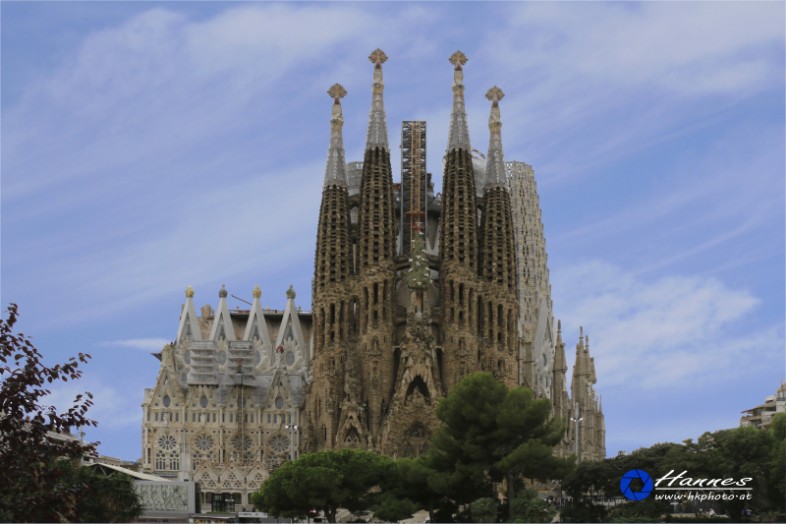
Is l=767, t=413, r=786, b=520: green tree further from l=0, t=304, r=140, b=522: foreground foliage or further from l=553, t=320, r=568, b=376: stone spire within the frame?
l=553, t=320, r=568, b=376: stone spire

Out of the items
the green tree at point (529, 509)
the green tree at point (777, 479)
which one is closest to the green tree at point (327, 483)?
the green tree at point (529, 509)

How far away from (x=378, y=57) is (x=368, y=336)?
23.0 meters

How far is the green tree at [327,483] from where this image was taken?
63906 mm

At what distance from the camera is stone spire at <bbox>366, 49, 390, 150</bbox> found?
96750 millimetres

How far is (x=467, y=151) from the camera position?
3812 inches

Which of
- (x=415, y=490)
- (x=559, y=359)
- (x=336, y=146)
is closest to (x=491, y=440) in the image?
(x=415, y=490)

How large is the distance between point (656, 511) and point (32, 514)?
4257cm

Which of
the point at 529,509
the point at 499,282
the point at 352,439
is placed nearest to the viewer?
the point at 529,509

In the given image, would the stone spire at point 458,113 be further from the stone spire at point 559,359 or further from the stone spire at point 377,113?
the stone spire at point 559,359

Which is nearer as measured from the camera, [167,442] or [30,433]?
[30,433]

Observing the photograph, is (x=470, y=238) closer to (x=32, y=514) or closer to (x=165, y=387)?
(x=165, y=387)

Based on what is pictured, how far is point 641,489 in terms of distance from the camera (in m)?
63.0

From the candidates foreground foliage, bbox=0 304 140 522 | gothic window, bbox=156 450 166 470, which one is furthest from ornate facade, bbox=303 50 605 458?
foreground foliage, bbox=0 304 140 522

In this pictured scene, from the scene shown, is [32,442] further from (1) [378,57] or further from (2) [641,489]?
(1) [378,57]
